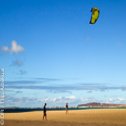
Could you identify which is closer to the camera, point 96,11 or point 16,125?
point 96,11

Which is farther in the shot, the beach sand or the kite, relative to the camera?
the beach sand

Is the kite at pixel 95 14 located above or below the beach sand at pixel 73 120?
above

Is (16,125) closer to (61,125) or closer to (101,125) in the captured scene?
(61,125)

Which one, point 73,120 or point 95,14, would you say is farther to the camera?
point 73,120

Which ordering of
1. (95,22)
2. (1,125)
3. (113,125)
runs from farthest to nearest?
(113,125) < (1,125) < (95,22)

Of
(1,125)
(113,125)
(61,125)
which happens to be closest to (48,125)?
(61,125)

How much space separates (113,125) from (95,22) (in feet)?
32.8

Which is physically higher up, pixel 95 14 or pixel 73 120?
pixel 95 14

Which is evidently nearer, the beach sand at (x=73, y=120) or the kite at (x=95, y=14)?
the kite at (x=95, y=14)

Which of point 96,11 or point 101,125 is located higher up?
point 96,11

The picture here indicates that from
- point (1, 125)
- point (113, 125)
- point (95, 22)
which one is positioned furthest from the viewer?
point (113, 125)

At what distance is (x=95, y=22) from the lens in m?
21.9

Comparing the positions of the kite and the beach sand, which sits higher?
the kite

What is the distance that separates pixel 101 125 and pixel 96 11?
9.36 metres
